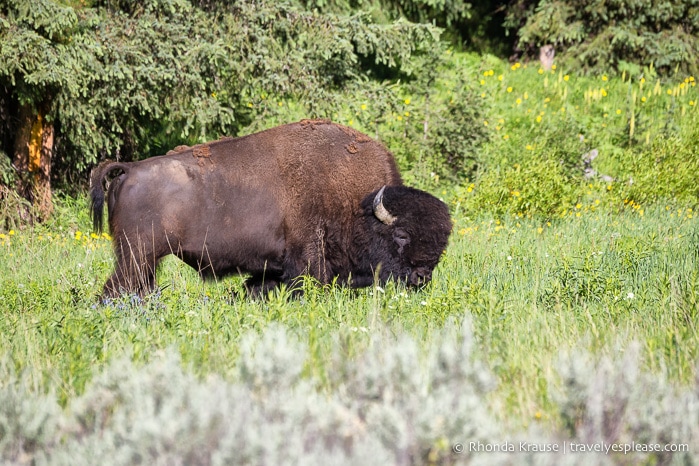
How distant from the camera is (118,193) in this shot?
6660 millimetres

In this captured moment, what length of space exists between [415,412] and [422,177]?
970 centimetres

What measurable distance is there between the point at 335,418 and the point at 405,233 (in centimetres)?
428

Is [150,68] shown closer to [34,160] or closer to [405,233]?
[34,160]

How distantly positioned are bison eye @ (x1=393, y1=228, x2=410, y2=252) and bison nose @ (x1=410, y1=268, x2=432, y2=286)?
0.93ft

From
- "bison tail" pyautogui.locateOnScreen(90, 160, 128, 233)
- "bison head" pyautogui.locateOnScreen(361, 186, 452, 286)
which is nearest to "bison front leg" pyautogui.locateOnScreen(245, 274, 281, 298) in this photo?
"bison head" pyautogui.locateOnScreen(361, 186, 452, 286)

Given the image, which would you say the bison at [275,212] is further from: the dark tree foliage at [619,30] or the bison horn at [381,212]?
the dark tree foliage at [619,30]

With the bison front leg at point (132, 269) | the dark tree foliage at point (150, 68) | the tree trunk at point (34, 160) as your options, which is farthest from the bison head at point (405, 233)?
the tree trunk at point (34, 160)

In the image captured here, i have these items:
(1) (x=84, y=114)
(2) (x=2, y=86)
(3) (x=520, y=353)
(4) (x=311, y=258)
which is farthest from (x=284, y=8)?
(3) (x=520, y=353)

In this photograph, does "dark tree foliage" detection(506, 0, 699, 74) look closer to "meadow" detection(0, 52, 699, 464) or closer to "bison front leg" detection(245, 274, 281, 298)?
"meadow" detection(0, 52, 699, 464)

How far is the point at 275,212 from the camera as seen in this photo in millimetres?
7117

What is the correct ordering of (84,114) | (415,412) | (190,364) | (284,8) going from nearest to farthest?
(415,412) → (190,364) → (84,114) → (284,8)

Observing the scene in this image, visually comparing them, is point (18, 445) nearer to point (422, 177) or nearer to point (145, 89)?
point (145, 89)

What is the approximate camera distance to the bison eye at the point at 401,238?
7.27 meters

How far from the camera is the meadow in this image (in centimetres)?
298
